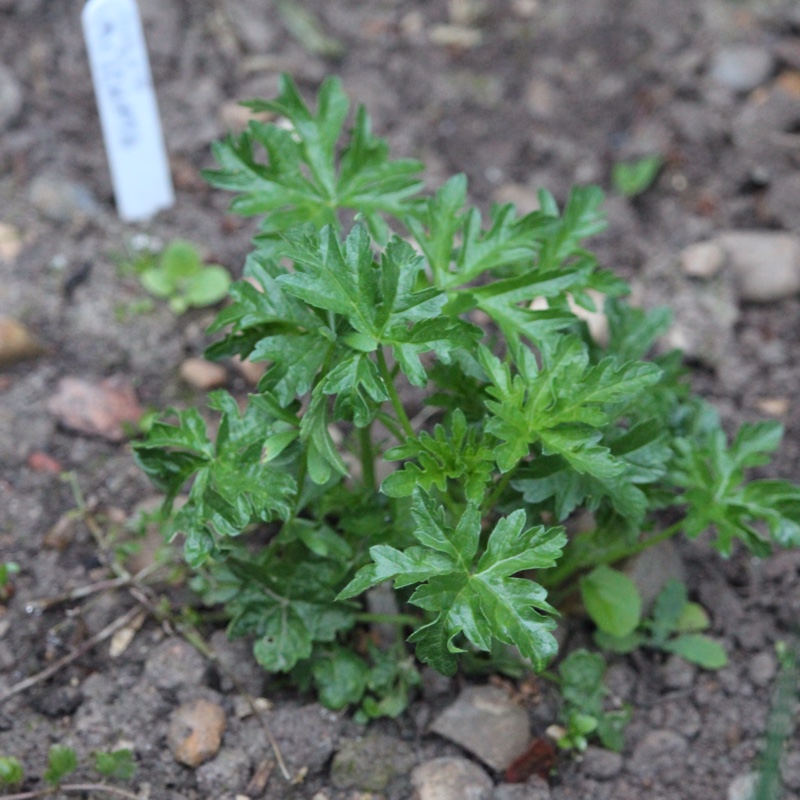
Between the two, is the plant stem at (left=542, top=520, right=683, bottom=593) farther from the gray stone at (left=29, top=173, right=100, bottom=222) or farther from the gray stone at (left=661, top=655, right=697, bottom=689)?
the gray stone at (left=29, top=173, right=100, bottom=222)

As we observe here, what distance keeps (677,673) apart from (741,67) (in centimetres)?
234

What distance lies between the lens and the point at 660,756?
2283 mm

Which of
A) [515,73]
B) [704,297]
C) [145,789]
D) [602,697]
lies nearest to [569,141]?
[515,73]

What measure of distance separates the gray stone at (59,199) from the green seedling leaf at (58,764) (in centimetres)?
169

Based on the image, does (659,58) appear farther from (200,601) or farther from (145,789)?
(145,789)

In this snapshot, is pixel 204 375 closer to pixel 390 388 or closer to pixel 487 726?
pixel 390 388

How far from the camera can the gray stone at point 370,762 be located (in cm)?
217

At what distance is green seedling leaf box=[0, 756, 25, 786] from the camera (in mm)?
2027

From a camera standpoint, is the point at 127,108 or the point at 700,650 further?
the point at 127,108

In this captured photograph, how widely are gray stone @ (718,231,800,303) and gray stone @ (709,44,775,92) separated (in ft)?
2.47

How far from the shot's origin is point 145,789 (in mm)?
2111

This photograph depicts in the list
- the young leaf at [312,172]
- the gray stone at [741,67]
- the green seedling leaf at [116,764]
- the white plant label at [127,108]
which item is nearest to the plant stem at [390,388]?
the young leaf at [312,172]

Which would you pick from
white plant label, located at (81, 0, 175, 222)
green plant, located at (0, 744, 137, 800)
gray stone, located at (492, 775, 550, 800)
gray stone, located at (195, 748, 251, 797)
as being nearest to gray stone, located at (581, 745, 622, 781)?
gray stone, located at (492, 775, 550, 800)

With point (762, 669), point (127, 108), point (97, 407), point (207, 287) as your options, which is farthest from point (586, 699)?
point (127, 108)
